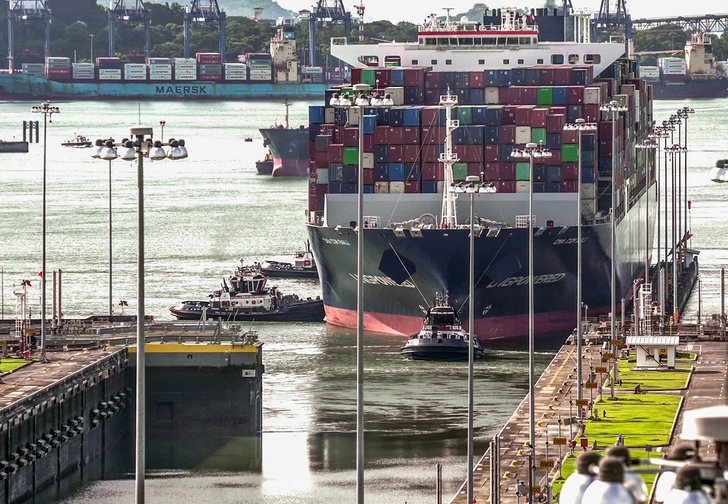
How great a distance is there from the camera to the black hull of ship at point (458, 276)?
287 feet

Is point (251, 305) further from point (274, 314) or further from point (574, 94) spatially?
point (574, 94)

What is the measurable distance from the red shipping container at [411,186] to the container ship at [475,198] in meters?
0.05

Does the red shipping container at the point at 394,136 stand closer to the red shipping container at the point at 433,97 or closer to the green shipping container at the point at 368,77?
the green shipping container at the point at 368,77

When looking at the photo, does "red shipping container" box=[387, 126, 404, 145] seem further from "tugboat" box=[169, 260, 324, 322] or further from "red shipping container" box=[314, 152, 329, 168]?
"tugboat" box=[169, 260, 324, 322]

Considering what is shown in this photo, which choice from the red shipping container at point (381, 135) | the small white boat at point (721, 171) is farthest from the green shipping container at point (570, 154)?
the small white boat at point (721, 171)

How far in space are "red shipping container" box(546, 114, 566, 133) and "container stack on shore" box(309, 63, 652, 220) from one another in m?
0.05

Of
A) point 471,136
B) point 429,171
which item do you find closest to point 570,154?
point 471,136

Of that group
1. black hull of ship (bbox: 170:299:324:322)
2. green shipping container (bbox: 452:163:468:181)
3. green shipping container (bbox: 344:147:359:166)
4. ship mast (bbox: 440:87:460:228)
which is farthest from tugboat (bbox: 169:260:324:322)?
green shipping container (bbox: 452:163:468:181)

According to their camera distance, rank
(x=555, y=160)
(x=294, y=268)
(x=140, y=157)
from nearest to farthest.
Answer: (x=140, y=157) < (x=555, y=160) < (x=294, y=268)

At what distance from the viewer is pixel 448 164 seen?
8800 centimetres

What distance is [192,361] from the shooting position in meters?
61.6

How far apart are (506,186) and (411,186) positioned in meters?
4.45

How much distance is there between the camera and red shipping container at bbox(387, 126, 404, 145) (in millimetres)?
93250

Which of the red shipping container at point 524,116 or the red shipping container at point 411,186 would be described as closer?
the red shipping container at point 524,116
